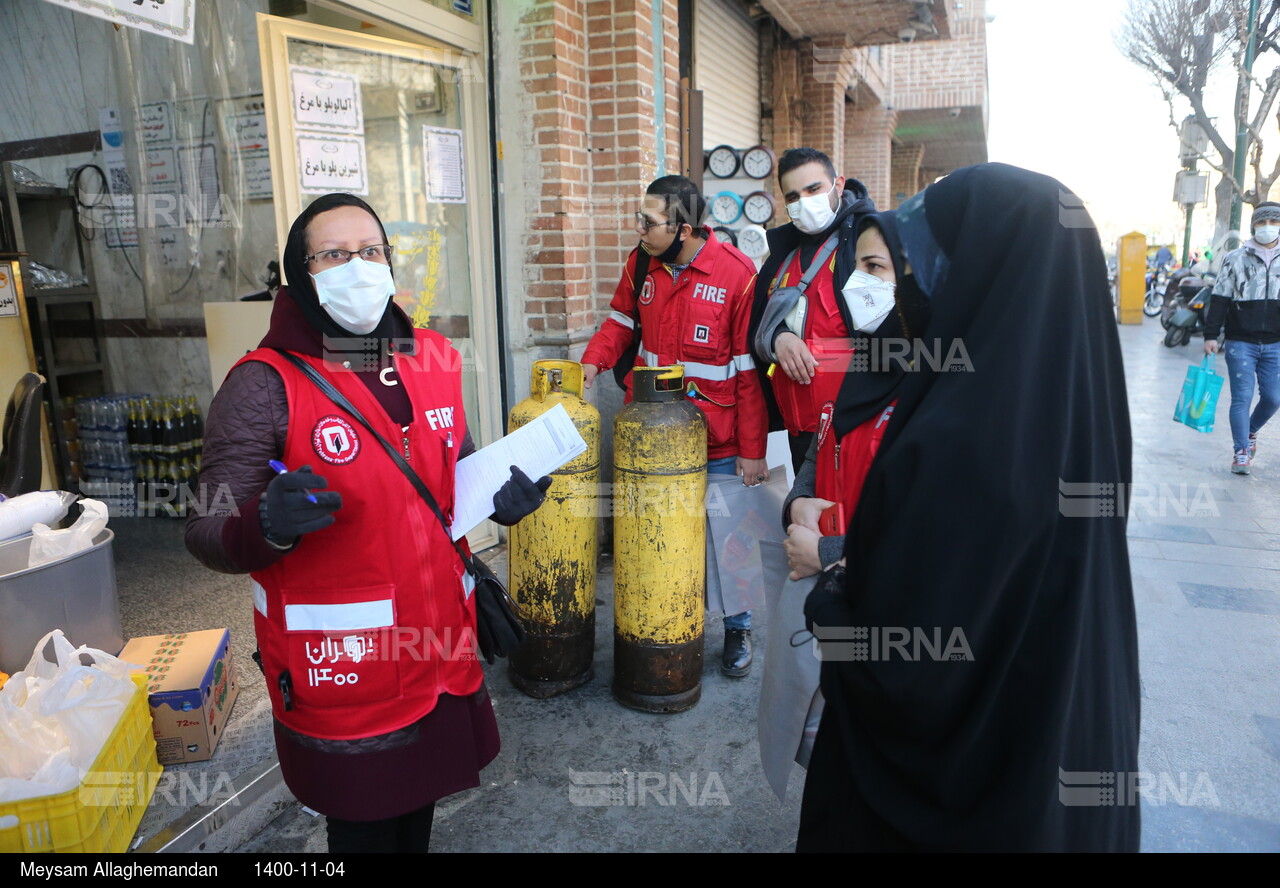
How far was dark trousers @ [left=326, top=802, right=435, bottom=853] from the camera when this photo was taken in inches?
80.7

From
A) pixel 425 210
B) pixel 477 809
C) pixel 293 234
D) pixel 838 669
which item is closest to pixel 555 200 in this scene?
pixel 425 210

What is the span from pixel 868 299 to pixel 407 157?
3.33 meters

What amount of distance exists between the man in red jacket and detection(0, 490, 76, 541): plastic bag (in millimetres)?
2314

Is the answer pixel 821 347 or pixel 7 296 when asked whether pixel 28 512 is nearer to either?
pixel 7 296

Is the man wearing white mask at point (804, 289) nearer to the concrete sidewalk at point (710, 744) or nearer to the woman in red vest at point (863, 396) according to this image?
the woman in red vest at point (863, 396)

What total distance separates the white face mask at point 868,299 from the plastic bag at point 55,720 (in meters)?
2.50

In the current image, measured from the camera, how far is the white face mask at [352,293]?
1.97 meters

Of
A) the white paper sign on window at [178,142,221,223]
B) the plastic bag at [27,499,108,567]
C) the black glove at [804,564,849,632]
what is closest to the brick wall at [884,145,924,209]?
the white paper sign on window at [178,142,221,223]

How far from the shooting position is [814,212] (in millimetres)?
3686

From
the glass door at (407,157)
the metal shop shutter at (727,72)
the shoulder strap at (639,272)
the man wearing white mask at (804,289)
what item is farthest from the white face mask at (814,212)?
the metal shop shutter at (727,72)

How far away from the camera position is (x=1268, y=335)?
705 centimetres

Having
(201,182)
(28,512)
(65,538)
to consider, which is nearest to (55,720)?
(65,538)

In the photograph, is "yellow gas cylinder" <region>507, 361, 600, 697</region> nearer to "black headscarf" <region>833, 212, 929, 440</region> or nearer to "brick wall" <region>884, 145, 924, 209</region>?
"black headscarf" <region>833, 212, 929, 440</region>

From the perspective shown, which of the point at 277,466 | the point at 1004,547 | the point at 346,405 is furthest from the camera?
the point at 346,405
